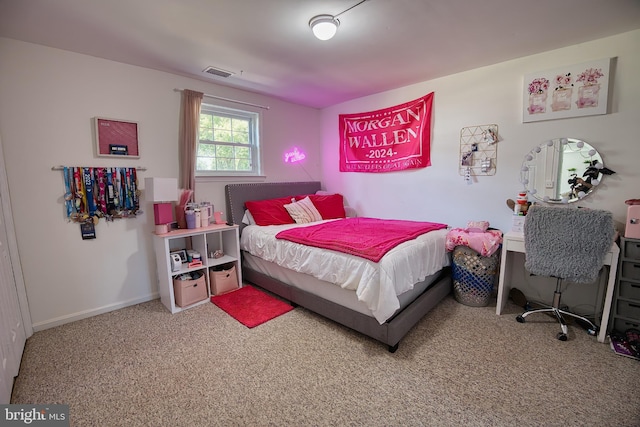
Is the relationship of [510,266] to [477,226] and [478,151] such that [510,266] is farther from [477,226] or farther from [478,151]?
[478,151]

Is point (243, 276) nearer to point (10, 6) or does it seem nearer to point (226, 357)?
point (226, 357)

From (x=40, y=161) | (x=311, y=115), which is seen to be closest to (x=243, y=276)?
(x=40, y=161)

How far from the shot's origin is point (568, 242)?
202 centimetres

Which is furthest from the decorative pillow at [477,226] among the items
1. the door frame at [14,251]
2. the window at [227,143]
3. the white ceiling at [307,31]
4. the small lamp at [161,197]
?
the door frame at [14,251]

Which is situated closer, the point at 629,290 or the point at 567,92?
the point at 629,290

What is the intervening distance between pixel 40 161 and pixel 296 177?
2774 mm

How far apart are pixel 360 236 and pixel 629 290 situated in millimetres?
2031

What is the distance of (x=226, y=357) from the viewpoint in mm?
1948

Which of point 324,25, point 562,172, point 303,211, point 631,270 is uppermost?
point 324,25

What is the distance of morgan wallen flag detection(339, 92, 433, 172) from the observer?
10.8ft

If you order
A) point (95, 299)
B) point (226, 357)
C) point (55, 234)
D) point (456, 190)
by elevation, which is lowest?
point (226, 357)

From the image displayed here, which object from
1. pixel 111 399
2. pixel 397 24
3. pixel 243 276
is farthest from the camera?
pixel 243 276

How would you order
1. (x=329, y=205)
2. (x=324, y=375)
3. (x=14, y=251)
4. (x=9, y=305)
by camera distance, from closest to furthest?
(x=324, y=375), (x=9, y=305), (x=14, y=251), (x=329, y=205)

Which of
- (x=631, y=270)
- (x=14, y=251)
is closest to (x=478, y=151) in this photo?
(x=631, y=270)
